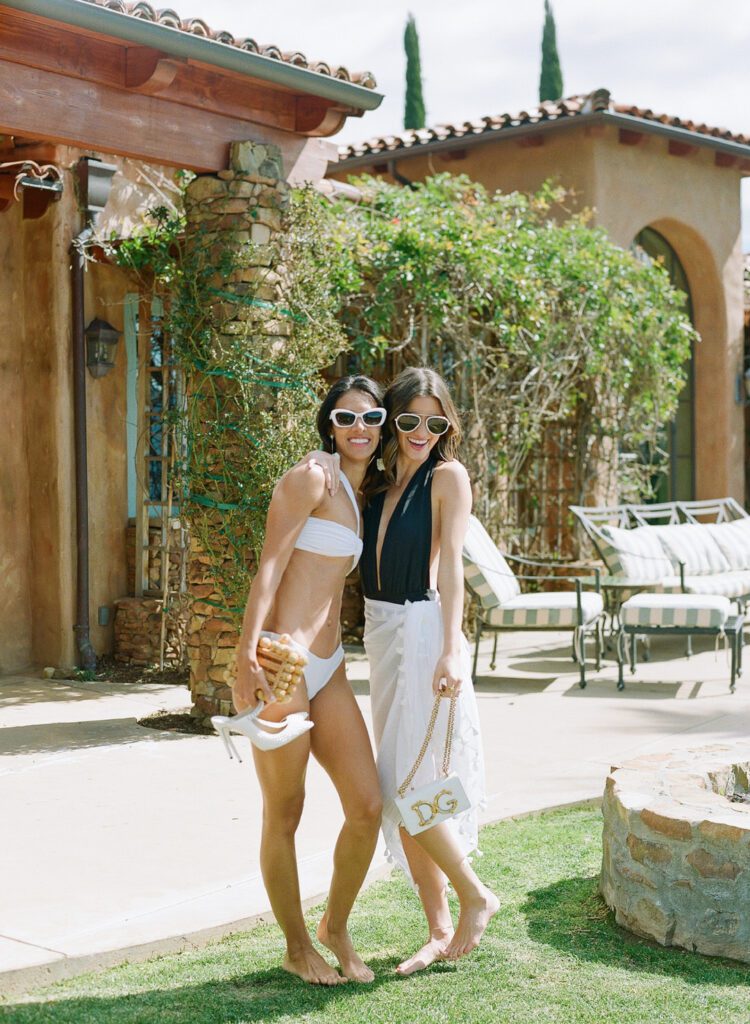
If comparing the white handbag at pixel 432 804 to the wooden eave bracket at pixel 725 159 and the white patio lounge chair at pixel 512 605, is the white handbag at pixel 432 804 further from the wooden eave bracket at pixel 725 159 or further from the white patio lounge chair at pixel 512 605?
the wooden eave bracket at pixel 725 159

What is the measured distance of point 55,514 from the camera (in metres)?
8.96

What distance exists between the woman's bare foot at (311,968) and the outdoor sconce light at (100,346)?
6095mm

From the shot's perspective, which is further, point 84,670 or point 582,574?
point 582,574

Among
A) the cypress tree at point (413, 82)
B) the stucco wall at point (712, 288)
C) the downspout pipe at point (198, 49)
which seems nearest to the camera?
the downspout pipe at point (198, 49)

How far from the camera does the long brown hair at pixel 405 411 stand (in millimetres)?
3877

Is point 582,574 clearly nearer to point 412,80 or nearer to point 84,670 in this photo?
point 84,670

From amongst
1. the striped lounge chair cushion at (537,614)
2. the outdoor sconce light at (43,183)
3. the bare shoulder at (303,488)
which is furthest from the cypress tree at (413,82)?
the bare shoulder at (303,488)

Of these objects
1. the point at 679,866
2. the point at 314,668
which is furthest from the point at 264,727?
the point at 679,866

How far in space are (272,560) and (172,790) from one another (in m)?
2.43

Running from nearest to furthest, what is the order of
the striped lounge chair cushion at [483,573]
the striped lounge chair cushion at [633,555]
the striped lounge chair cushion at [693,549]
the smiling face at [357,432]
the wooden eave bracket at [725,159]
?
the smiling face at [357,432] → the striped lounge chair cushion at [483,573] → the striped lounge chair cushion at [633,555] → the striped lounge chair cushion at [693,549] → the wooden eave bracket at [725,159]

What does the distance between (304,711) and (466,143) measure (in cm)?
Answer: 1084

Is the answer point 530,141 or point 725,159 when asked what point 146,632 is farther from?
point 725,159

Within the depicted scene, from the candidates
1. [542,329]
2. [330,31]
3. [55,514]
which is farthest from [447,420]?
[330,31]

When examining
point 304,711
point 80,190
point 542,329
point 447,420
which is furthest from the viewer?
point 542,329
